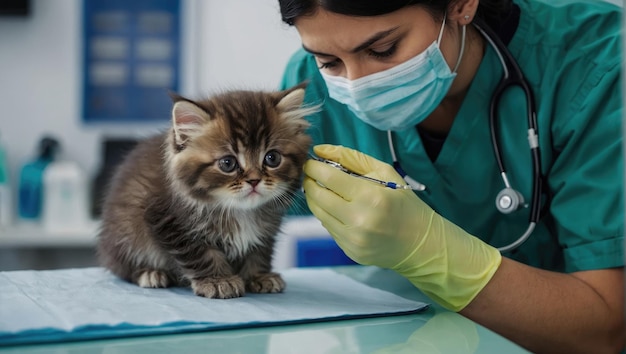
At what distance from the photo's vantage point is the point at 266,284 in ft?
4.91

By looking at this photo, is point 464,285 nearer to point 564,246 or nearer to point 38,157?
→ point 564,246

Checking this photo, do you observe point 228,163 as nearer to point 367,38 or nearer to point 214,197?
point 214,197

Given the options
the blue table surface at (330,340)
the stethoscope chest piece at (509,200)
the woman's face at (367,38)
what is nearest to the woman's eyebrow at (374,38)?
the woman's face at (367,38)

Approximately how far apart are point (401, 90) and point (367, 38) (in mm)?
215

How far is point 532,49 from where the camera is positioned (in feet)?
5.54

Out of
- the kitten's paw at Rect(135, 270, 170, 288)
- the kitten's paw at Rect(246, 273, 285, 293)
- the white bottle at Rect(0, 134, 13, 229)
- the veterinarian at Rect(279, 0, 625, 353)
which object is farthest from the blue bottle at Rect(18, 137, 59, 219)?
the kitten's paw at Rect(246, 273, 285, 293)

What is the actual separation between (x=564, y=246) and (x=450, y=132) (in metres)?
0.40

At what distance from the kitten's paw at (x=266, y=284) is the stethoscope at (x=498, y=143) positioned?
15.0 inches

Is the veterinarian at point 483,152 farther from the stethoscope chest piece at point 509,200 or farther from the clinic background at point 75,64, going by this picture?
the clinic background at point 75,64

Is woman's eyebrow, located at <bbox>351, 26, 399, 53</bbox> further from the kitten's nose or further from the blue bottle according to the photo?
the blue bottle

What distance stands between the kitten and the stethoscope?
0.35 m

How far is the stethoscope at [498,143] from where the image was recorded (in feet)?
5.17

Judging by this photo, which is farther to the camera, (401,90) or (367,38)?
(401,90)

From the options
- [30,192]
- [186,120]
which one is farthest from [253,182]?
[30,192]
